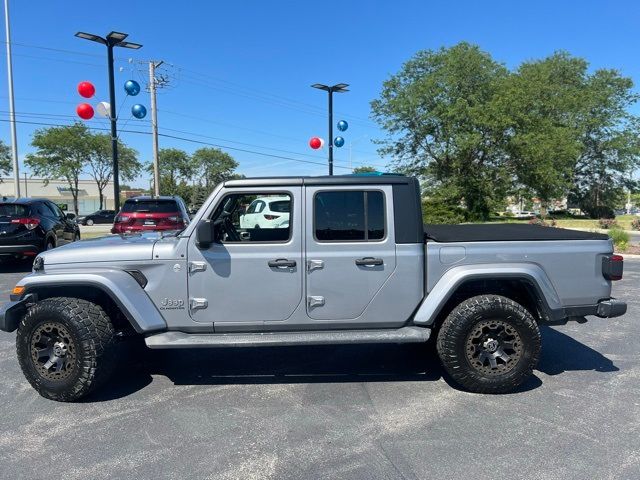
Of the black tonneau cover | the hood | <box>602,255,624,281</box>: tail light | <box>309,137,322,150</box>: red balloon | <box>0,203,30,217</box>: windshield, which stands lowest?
<box>602,255,624,281</box>: tail light

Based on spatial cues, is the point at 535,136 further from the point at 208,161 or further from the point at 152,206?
the point at 208,161

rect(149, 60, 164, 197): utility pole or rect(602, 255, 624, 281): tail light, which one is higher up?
rect(149, 60, 164, 197): utility pole

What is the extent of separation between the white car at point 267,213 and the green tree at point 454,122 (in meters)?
29.4

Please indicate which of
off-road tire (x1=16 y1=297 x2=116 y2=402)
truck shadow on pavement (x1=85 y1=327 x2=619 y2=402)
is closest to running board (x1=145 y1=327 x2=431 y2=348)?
off-road tire (x1=16 y1=297 x2=116 y2=402)

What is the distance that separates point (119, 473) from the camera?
291cm

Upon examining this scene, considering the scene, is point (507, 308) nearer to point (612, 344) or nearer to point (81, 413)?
→ point (612, 344)

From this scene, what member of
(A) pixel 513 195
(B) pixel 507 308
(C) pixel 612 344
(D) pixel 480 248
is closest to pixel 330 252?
(D) pixel 480 248

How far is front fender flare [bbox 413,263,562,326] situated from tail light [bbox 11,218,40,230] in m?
9.07

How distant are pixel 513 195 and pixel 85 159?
38.7 m

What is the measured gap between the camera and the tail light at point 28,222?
965 centimetres

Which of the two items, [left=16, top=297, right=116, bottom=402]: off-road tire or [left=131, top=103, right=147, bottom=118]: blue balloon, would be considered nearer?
[left=16, top=297, right=116, bottom=402]: off-road tire

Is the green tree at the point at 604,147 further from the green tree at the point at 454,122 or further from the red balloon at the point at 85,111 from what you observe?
the red balloon at the point at 85,111

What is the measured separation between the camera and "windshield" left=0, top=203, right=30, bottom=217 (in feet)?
31.9

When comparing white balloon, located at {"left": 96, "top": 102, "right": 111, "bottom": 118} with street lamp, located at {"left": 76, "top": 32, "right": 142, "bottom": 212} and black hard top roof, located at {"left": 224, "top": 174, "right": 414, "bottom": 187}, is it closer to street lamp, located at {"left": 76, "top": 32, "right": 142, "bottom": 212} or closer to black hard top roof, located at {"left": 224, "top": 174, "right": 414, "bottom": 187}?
street lamp, located at {"left": 76, "top": 32, "right": 142, "bottom": 212}
